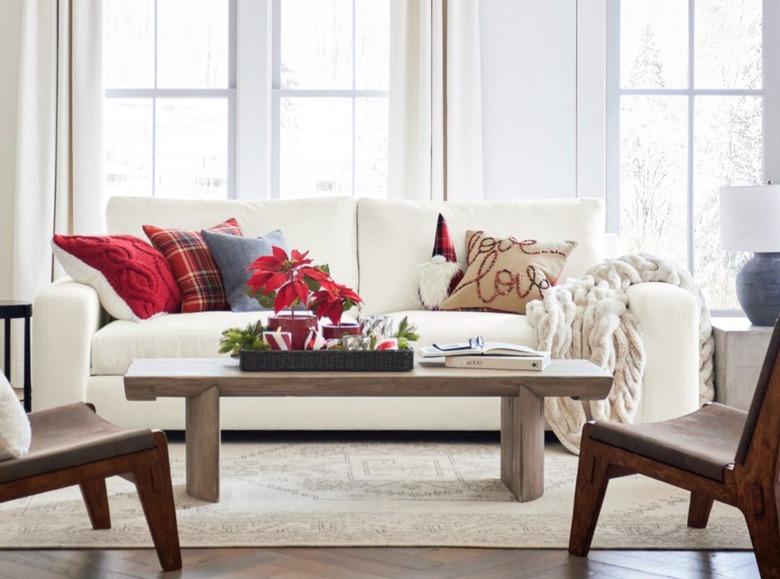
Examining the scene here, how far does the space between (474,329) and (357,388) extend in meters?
1.00

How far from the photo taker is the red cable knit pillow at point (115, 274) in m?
3.62

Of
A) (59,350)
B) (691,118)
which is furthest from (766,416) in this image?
(691,118)

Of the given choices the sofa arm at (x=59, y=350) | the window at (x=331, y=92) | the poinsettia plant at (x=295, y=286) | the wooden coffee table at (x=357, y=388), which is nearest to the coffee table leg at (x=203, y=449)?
the wooden coffee table at (x=357, y=388)

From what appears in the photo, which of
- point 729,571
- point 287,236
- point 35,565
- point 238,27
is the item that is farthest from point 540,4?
point 35,565

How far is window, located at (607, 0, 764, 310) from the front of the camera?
16.9 ft

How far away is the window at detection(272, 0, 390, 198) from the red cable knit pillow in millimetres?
1599

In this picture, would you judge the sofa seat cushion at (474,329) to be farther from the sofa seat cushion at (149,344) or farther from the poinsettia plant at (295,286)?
the poinsettia plant at (295,286)

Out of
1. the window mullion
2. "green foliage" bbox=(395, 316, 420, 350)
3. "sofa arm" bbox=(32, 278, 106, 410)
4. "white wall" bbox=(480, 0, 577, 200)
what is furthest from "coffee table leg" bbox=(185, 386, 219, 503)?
the window mullion

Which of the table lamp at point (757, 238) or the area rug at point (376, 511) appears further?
the table lamp at point (757, 238)

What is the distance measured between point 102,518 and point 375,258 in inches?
77.9

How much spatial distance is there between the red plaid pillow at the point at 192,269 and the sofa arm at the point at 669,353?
1.63m

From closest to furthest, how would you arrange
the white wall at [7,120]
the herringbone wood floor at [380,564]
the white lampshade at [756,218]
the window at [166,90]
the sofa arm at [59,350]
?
the herringbone wood floor at [380,564]
the sofa arm at [59,350]
the white lampshade at [756,218]
the white wall at [7,120]
the window at [166,90]

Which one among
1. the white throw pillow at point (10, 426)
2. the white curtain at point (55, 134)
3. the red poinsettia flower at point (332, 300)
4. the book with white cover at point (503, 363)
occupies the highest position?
the white curtain at point (55, 134)

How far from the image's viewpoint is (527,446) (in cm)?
277
